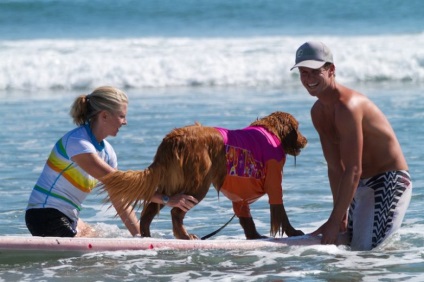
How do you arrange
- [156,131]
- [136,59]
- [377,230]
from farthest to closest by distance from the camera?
[136,59]
[156,131]
[377,230]

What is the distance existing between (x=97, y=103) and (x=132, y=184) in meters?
0.60

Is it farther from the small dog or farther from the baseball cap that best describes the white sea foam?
the baseball cap

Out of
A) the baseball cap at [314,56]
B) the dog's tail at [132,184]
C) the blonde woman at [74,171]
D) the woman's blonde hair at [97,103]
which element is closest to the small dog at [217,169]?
the dog's tail at [132,184]

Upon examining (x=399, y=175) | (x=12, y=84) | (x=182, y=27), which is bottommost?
(x=399, y=175)

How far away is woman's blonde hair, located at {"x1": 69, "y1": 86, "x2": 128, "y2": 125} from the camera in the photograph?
6.65m

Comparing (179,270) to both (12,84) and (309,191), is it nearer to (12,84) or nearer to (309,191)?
(309,191)

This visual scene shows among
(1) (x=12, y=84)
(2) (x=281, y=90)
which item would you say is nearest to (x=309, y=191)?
(2) (x=281, y=90)

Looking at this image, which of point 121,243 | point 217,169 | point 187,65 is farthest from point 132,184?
point 187,65

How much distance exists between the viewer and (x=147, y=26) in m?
28.4

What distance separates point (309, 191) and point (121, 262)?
293cm

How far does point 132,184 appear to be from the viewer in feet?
21.6

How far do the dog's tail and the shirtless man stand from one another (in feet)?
3.89

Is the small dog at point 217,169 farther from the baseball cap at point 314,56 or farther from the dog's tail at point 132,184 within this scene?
the baseball cap at point 314,56

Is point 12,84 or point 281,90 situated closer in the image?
point 281,90
